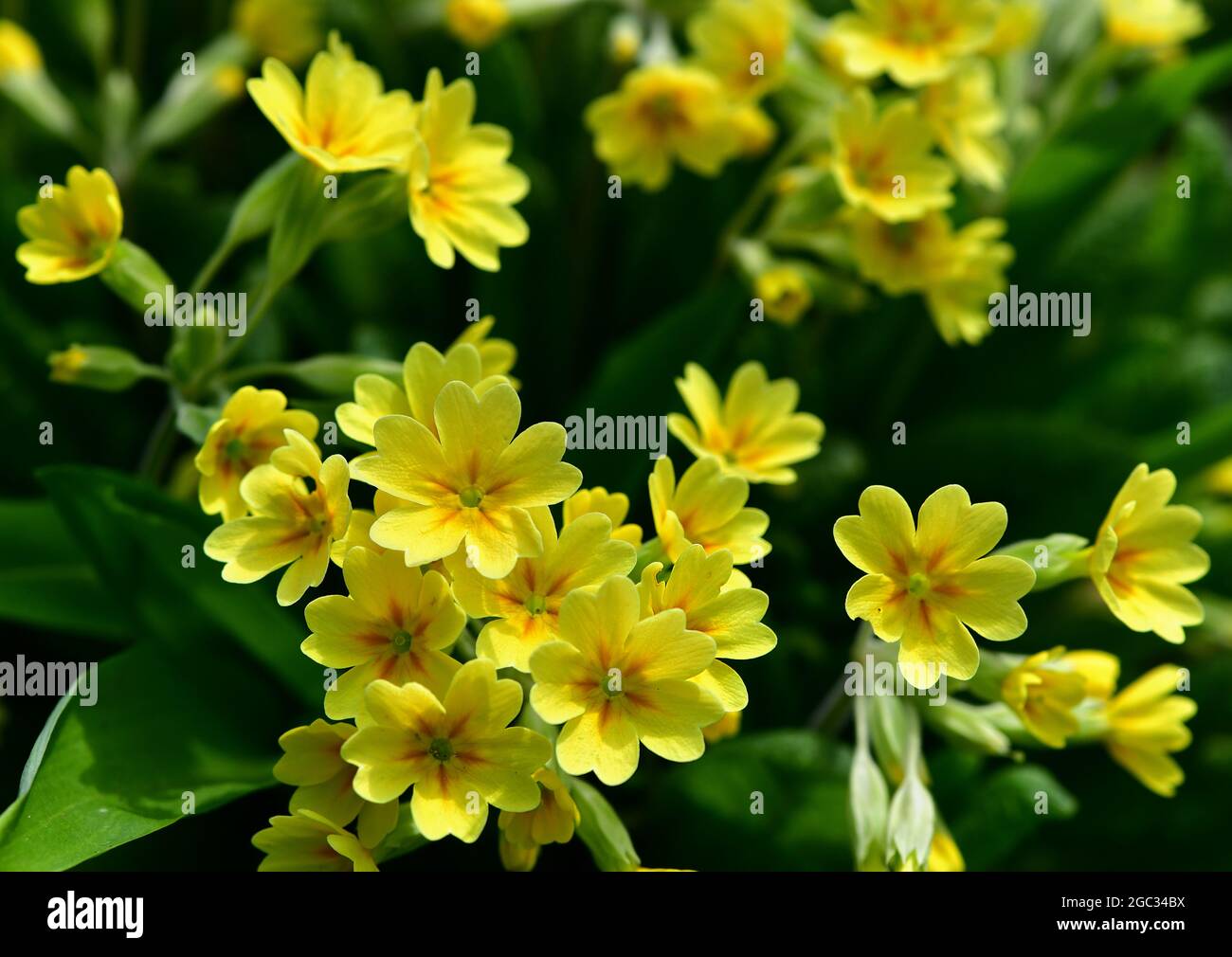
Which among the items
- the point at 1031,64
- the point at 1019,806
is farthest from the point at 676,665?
the point at 1031,64

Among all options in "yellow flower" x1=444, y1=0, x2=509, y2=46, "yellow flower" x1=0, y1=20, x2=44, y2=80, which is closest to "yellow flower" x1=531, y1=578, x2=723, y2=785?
"yellow flower" x1=444, y1=0, x2=509, y2=46

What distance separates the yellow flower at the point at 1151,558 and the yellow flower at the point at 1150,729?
0.12 meters

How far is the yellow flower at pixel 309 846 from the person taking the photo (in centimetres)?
84

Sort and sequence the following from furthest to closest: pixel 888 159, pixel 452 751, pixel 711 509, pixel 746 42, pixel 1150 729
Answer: pixel 746 42, pixel 888 159, pixel 1150 729, pixel 711 509, pixel 452 751

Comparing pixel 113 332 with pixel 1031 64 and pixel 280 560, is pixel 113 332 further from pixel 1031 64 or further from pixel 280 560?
pixel 1031 64

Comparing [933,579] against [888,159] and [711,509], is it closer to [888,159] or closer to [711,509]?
[711,509]

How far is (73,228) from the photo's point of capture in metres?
1.04

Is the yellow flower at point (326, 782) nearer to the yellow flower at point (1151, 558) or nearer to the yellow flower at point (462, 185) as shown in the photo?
the yellow flower at point (462, 185)

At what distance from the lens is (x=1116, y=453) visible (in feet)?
4.67

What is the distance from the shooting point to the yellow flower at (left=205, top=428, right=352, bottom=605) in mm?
864

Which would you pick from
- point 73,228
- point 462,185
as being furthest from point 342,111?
point 73,228

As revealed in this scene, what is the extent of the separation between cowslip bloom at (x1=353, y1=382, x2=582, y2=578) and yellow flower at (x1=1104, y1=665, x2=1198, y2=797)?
61 cm

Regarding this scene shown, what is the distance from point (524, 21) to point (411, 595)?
1.00m

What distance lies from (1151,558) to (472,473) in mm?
598
